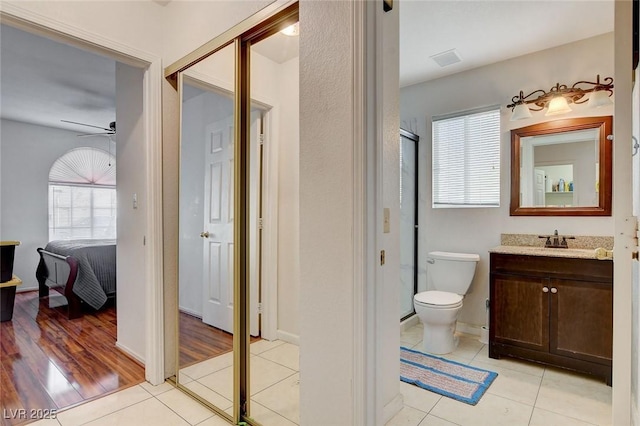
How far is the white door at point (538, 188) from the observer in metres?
2.77

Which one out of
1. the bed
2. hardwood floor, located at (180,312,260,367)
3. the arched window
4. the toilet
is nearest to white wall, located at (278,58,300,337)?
hardwood floor, located at (180,312,260,367)

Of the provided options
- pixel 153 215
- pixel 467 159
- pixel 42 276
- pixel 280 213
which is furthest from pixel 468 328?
pixel 42 276

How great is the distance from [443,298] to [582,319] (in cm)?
88

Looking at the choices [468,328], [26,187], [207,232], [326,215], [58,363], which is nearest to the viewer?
[326,215]

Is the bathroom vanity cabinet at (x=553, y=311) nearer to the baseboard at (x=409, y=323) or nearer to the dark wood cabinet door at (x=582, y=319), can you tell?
the dark wood cabinet door at (x=582, y=319)

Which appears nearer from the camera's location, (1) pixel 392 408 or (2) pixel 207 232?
(1) pixel 392 408

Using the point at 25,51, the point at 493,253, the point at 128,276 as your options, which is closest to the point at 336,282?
the point at 493,253

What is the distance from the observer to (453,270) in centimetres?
298

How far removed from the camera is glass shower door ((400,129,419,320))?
318 cm

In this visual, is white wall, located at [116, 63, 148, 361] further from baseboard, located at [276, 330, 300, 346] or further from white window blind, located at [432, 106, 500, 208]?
white window blind, located at [432, 106, 500, 208]

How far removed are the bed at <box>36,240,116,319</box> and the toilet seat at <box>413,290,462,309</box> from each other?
3.57 meters

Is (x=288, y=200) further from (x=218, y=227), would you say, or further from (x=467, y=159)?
(x=467, y=159)

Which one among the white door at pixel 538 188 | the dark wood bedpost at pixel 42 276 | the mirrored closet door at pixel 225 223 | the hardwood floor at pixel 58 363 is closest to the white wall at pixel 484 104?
the white door at pixel 538 188

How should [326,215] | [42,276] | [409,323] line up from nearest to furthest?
[326,215] → [409,323] → [42,276]
